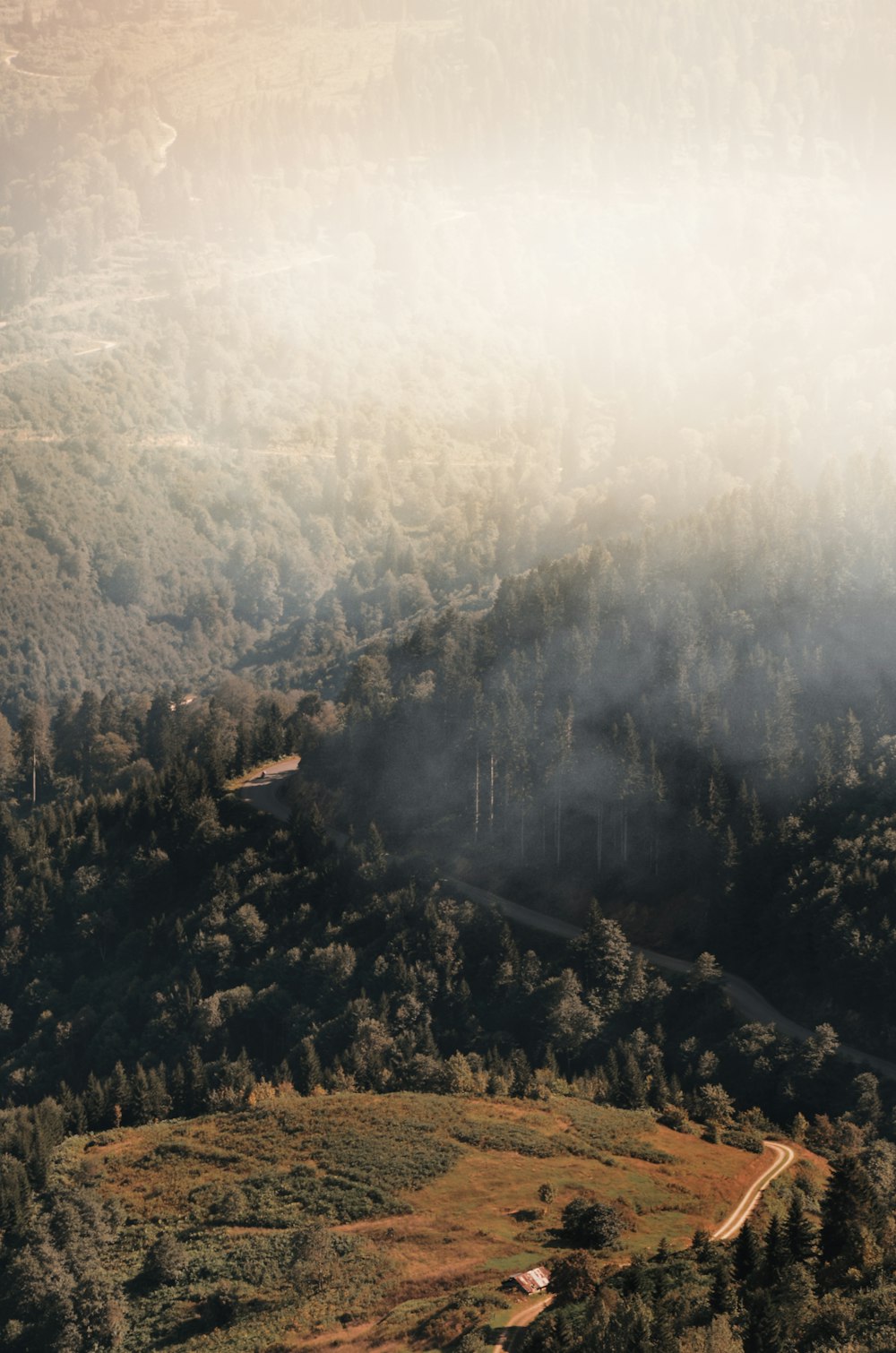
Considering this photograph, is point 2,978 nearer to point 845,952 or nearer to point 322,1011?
point 322,1011

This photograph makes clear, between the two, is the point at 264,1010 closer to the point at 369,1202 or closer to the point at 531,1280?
the point at 369,1202

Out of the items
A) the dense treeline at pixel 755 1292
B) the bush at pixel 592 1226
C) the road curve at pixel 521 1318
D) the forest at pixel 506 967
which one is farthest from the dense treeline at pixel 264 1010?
the road curve at pixel 521 1318

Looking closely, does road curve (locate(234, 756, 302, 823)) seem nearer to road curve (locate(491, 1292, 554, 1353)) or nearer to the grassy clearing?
the grassy clearing

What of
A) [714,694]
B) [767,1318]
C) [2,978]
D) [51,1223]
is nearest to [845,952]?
[714,694]

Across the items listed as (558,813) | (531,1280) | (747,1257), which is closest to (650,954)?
(558,813)

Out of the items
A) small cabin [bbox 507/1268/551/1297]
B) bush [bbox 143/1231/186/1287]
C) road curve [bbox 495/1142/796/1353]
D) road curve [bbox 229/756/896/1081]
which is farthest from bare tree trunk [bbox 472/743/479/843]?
small cabin [bbox 507/1268/551/1297]
